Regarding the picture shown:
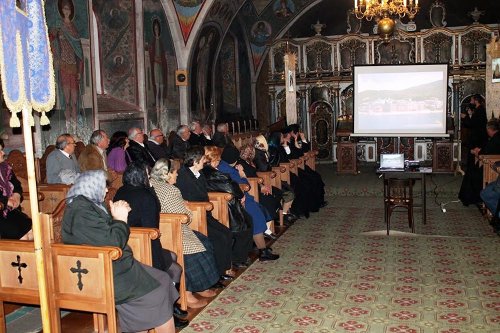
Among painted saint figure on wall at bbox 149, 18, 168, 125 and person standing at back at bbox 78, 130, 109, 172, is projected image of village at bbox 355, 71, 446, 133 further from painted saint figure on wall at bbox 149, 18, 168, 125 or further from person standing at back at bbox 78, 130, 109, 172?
person standing at back at bbox 78, 130, 109, 172

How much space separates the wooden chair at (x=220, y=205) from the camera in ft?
20.9

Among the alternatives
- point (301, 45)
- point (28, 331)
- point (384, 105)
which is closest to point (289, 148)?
point (384, 105)

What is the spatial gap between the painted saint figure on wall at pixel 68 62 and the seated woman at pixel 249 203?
359cm

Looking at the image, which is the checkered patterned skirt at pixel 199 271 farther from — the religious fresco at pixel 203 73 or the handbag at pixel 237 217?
the religious fresco at pixel 203 73

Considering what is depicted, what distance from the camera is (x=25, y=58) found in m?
3.52

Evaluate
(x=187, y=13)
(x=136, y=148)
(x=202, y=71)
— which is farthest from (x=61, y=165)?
(x=202, y=71)

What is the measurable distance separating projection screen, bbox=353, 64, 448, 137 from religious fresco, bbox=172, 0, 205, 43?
13.2 feet

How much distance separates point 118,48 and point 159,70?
145cm

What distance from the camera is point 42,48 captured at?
368 centimetres

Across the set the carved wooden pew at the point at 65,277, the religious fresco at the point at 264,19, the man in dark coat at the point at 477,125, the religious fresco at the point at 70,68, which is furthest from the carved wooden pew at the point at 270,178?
the religious fresco at the point at 264,19

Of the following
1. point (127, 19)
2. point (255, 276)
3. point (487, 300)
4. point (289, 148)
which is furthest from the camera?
point (127, 19)

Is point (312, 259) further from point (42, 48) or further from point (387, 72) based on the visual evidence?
point (387, 72)

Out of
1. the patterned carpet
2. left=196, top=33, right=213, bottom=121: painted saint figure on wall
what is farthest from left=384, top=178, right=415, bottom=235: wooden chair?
left=196, top=33, right=213, bottom=121: painted saint figure on wall

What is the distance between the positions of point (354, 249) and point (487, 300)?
2214 mm
